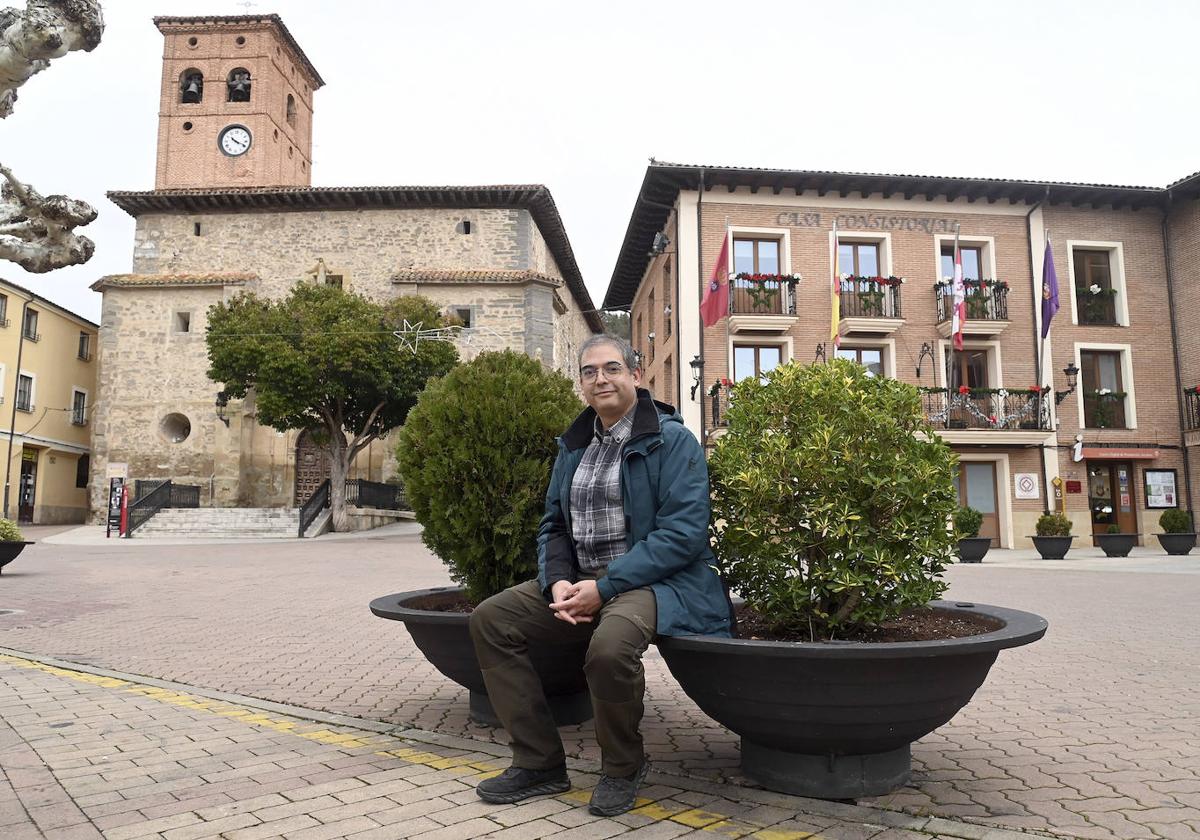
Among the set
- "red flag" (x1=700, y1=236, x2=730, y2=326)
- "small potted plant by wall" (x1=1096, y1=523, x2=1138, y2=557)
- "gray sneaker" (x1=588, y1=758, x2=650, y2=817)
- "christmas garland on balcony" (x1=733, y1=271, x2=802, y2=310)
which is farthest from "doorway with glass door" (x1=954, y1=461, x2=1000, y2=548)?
"gray sneaker" (x1=588, y1=758, x2=650, y2=817)

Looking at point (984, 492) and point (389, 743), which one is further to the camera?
point (984, 492)

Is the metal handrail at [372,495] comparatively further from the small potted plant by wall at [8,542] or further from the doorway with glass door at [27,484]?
the doorway with glass door at [27,484]

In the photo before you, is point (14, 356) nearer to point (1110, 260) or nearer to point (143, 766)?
point (143, 766)

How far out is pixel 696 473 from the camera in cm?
322

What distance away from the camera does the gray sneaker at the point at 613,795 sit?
2.91 m

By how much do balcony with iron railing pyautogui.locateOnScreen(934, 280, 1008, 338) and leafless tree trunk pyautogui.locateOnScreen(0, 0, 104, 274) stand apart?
894 inches

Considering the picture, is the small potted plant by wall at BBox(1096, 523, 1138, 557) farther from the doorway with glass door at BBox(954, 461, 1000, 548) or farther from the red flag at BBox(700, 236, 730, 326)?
the red flag at BBox(700, 236, 730, 326)

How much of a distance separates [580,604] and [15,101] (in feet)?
10.4

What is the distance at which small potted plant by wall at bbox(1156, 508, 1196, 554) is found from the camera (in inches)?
755

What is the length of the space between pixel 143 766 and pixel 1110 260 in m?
27.8

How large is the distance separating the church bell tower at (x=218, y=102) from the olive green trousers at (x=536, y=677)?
38248 millimetres

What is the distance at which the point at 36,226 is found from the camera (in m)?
3.41

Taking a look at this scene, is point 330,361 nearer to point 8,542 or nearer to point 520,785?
point 8,542

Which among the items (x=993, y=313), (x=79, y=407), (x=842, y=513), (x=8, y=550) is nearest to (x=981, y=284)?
(x=993, y=313)
